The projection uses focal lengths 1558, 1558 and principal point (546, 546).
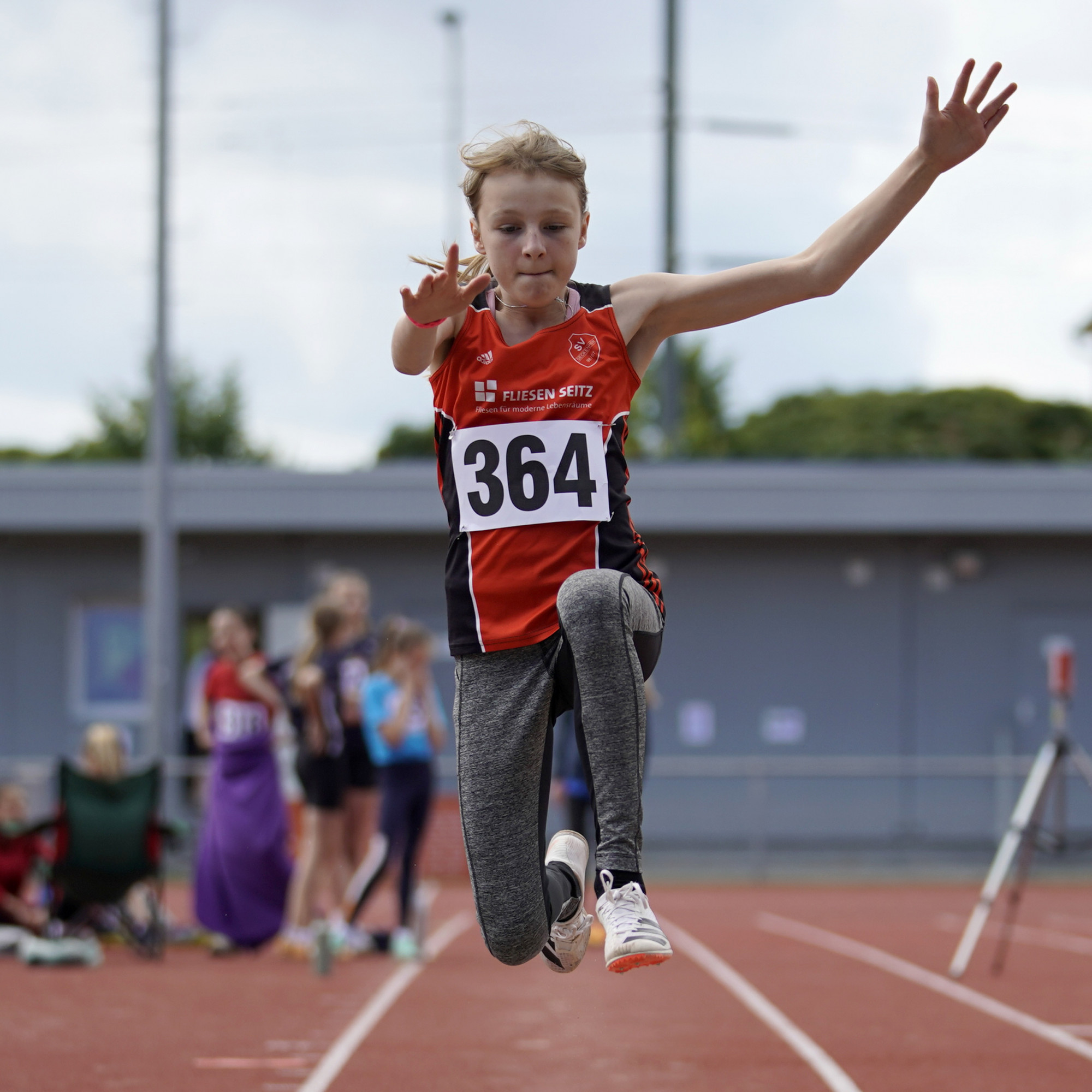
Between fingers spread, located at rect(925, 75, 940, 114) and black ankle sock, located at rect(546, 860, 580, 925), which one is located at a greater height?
fingers spread, located at rect(925, 75, 940, 114)

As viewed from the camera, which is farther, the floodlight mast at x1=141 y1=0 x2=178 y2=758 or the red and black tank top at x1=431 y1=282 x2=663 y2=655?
the floodlight mast at x1=141 y1=0 x2=178 y2=758

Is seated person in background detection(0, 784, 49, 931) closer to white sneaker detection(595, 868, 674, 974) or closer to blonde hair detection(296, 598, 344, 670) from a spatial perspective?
blonde hair detection(296, 598, 344, 670)

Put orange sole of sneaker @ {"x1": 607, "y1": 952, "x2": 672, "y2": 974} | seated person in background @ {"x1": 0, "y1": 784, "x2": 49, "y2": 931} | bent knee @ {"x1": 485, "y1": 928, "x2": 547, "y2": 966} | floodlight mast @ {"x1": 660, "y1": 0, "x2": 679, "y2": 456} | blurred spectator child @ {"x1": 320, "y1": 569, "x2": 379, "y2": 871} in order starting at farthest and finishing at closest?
floodlight mast @ {"x1": 660, "y1": 0, "x2": 679, "y2": 456}, seated person in background @ {"x1": 0, "y1": 784, "x2": 49, "y2": 931}, blurred spectator child @ {"x1": 320, "y1": 569, "x2": 379, "y2": 871}, bent knee @ {"x1": 485, "y1": 928, "x2": 547, "y2": 966}, orange sole of sneaker @ {"x1": 607, "y1": 952, "x2": 672, "y2": 974}

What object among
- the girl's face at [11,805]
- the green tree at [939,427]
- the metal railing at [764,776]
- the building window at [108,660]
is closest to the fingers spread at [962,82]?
the girl's face at [11,805]

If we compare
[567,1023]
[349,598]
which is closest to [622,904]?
[567,1023]

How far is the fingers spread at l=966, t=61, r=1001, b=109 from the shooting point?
3.56 metres

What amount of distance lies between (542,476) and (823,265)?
2.71 feet

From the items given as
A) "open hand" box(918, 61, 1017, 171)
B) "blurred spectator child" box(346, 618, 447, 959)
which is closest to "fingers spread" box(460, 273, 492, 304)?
"open hand" box(918, 61, 1017, 171)

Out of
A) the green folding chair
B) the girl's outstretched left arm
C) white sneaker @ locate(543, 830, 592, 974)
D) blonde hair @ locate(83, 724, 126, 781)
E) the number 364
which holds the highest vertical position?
the girl's outstretched left arm

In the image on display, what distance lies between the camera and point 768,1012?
7480mm

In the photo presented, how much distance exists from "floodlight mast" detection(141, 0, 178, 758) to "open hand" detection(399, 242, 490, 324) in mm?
13016

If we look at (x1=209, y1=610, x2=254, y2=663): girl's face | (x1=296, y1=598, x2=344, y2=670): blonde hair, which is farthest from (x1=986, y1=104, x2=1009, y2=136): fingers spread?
(x1=209, y1=610, x2=254, y2=663): girl's face

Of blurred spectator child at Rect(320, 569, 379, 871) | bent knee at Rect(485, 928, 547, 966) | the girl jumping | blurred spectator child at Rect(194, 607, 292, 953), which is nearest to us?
the girl jumping

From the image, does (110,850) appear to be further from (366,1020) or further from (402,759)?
(366,1020)
